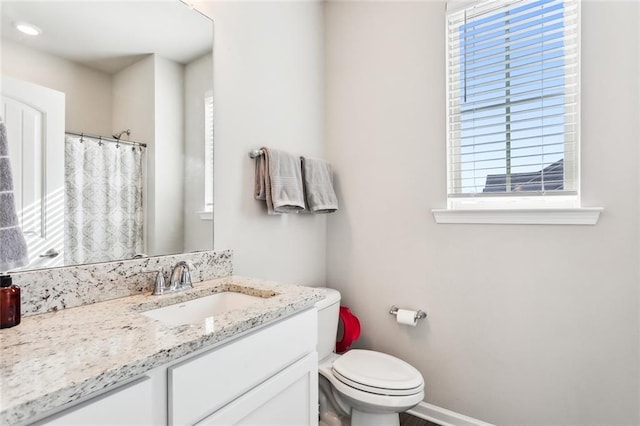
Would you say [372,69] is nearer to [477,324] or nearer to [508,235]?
[508,235]

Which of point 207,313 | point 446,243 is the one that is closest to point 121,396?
point 207,313

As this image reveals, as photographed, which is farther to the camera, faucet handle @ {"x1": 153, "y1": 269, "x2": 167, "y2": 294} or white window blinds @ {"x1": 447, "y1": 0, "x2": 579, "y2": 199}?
white window blinds @ {"x1": 447, "y1": 0, "x2": 579, "y2": 199}

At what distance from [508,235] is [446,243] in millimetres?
290

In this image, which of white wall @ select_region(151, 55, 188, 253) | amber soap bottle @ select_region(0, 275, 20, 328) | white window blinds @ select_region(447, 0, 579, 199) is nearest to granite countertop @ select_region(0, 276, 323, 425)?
amber soap bottle @ select_region(0, 275, 20, 328)

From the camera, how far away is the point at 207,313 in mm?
1191

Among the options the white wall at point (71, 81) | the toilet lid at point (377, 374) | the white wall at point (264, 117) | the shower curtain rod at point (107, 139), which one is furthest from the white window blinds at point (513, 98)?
the white wall at point (71, 81)

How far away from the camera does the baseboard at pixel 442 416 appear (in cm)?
168

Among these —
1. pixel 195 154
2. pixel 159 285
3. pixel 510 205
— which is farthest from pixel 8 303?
pixel 510 205

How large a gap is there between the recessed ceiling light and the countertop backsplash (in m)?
0.69

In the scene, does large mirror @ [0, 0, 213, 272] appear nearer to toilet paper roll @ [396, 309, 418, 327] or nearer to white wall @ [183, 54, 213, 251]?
white wall @ [183, 54, 213, 251]

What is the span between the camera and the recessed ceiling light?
94 centimetres

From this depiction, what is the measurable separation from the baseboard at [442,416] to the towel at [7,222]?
6.20 feet

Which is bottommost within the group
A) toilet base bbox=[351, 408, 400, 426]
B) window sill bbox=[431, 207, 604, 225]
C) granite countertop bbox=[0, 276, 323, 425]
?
toilet base bbox=[351, 408, 400, 426]

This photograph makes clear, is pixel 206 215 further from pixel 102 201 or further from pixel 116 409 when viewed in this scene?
pixel 116 409
